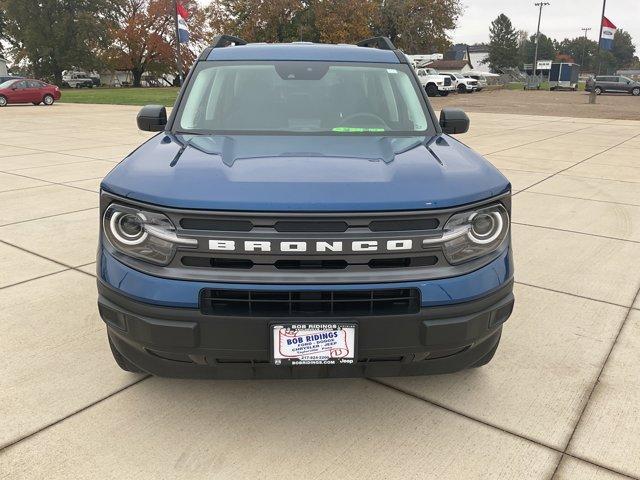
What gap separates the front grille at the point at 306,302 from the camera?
216 cm

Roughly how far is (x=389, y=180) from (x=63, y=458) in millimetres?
1840

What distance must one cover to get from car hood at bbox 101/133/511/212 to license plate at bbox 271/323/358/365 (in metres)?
0.47

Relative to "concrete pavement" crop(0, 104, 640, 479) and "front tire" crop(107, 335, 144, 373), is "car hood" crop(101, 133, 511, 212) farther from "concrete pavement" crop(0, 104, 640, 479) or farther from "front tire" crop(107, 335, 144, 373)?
"concrete pavement" crop(0, 104, 640, 479)

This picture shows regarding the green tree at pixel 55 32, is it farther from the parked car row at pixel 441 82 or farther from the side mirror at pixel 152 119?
the side mirror at pixel 152 119

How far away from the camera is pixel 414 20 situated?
56.9 metres

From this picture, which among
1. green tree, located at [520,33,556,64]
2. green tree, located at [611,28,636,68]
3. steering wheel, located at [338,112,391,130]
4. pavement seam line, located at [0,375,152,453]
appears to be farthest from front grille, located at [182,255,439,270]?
green tree, located at [611,28,636,68]

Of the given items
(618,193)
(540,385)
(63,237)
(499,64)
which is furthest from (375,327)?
(499,64)

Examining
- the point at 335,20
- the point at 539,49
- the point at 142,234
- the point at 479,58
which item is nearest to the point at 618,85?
the point at 335,20

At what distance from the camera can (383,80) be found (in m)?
3.77

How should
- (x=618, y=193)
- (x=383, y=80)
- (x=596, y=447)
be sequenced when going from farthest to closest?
(x=618, y=193) < (x=383, y=80) < (x=596, y=447)

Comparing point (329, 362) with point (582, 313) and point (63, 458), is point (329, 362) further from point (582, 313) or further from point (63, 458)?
point (582, 313)

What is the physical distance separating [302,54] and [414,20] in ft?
191

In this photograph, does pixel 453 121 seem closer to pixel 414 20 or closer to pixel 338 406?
pixel 338 406

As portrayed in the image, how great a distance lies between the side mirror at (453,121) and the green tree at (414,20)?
5740 centimetres
